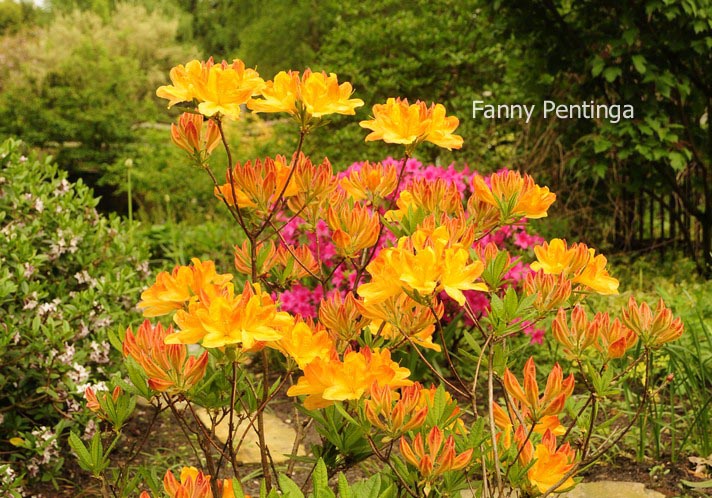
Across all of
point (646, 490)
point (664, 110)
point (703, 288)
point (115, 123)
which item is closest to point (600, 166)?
point (664, 110)

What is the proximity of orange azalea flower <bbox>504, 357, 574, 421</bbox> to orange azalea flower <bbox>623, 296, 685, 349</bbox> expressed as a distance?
0.64 feet

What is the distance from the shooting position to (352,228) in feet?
4.42

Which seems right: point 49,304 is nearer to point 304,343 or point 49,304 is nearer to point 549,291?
point 304,343

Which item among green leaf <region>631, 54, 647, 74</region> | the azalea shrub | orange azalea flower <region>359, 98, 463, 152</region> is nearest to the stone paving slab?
the azalea shrub

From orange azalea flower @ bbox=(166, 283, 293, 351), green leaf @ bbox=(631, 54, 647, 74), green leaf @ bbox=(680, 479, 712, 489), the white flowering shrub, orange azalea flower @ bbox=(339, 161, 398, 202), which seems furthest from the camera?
green leaf @ bbox=(631, 54, 647, 74)

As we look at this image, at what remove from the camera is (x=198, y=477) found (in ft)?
3.39

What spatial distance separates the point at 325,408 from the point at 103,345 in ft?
4.98

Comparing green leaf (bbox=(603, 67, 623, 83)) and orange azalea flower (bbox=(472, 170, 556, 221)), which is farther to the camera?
green leaf (bbox=(603, 67, 623, 83))

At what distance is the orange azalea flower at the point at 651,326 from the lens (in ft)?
4.06

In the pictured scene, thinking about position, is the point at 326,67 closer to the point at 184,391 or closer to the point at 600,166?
the point at 600,166

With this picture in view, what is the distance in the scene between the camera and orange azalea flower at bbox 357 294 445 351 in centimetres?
114

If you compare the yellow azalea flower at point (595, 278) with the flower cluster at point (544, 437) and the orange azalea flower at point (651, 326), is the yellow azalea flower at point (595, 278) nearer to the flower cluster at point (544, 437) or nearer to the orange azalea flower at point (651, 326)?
the orange azalea flower at point (651, 326)

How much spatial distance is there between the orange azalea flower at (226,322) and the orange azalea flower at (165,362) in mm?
61

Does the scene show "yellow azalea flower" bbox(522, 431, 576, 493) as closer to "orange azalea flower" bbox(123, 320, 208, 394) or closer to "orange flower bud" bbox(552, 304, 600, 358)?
"orange flower bud" bbox(552, 304, 600, 358)
